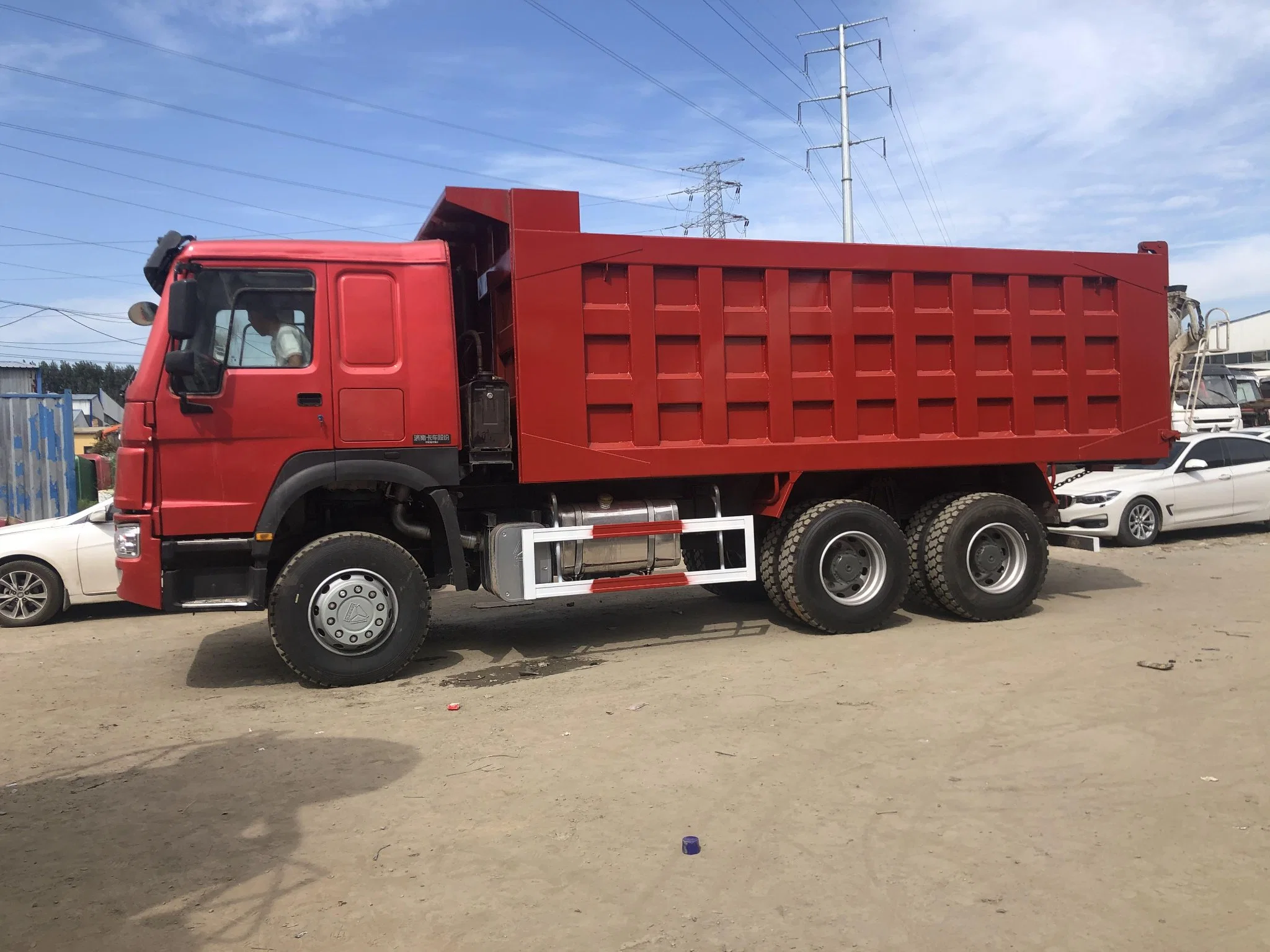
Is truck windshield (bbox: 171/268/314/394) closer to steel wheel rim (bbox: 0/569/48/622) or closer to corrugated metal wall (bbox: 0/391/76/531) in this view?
steel wheel rim (bbox: 0/569/48/622)

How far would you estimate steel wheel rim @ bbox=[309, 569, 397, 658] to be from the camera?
21.2ft

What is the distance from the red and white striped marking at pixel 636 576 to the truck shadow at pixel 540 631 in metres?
0.63

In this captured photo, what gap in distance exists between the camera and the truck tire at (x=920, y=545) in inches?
324

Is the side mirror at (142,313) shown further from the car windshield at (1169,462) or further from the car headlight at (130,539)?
the car windshield at (1169,462)

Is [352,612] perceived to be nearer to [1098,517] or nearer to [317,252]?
[317,252]

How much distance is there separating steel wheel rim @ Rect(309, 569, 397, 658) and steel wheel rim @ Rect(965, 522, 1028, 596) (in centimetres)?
467

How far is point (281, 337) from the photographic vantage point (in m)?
6.48

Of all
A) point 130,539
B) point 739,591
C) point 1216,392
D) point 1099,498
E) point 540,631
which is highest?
point 1216,392

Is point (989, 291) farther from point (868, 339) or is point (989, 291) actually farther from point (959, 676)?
point (959, 676)

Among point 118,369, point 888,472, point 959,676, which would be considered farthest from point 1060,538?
point 118,369

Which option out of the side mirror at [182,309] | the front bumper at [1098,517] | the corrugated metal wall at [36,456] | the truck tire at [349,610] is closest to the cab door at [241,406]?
the side mirror at [182,309]

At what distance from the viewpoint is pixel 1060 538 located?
8742 millimetres

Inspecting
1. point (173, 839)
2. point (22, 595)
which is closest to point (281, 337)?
point (173, 839)

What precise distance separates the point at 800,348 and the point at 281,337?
373cm
